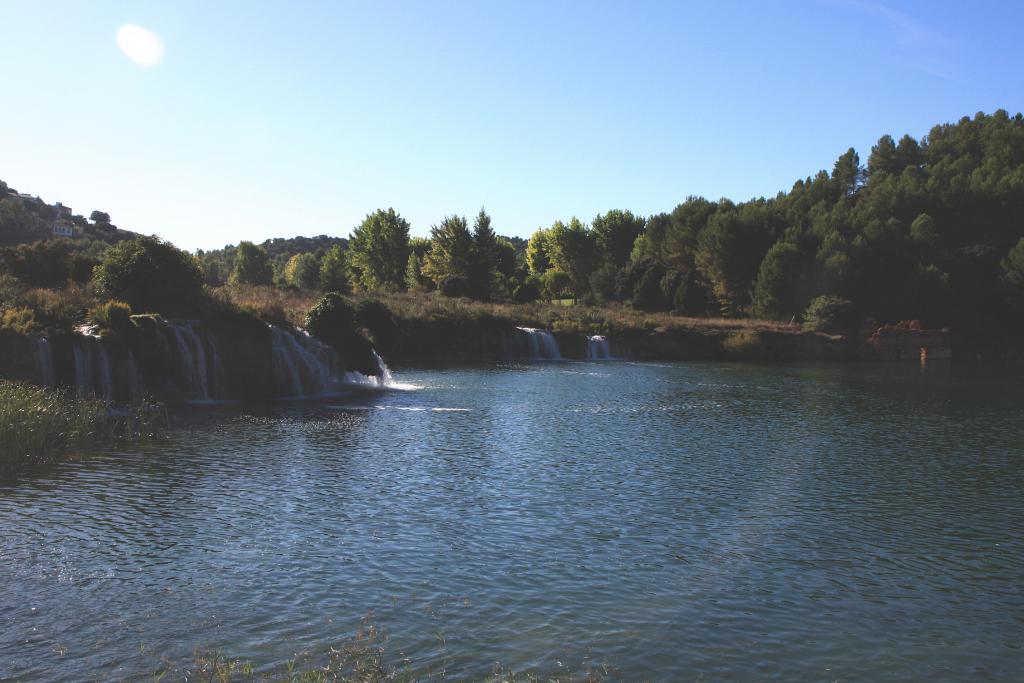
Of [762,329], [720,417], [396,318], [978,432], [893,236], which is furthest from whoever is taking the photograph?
[893,236]

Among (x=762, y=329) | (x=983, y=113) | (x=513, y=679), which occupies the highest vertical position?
(x=983, y=113)

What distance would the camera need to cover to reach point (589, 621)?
12.2 metres

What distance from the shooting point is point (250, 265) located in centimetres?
17362

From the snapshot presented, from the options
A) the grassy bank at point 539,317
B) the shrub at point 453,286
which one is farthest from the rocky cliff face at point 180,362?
the shrub at point 453,286

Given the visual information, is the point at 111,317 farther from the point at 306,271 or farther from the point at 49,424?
the point at 306,271

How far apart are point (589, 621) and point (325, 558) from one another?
5.40 meters

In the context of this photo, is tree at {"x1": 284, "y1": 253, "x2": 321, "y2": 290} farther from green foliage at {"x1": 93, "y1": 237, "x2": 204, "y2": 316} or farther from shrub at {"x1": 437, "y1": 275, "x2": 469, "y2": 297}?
green foliage at {"x1": 93, "y1": 237, "x2": 204, "y2": 316}

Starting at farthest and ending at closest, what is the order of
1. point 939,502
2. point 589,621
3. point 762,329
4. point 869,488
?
point 762,329
point 869,488
point 939,502
point 589,621

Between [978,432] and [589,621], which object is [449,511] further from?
[978,432]

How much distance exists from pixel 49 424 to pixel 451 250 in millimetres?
83616

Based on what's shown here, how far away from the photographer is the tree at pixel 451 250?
105 meters

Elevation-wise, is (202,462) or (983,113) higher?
(983,113)

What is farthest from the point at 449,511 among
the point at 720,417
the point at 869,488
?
the point at 720,417

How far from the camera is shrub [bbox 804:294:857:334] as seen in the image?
Result: 266 ft
